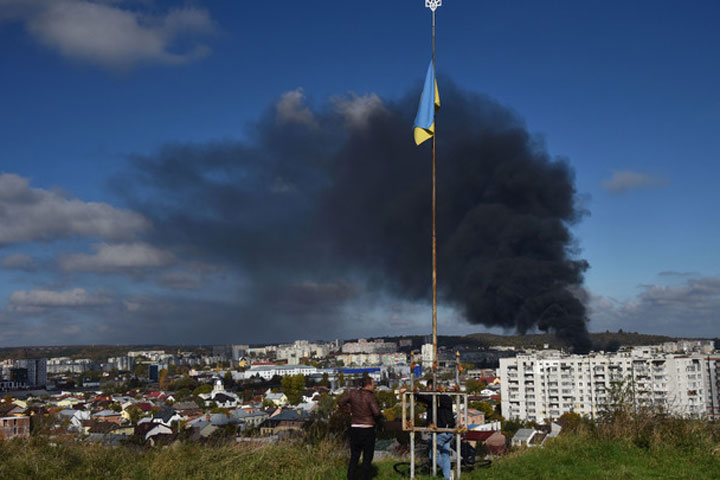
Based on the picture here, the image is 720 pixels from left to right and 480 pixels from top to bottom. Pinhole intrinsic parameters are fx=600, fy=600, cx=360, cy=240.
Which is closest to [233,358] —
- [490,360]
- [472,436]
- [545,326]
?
[490,360]

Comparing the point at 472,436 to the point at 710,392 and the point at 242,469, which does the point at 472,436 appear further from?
the point at 710,392

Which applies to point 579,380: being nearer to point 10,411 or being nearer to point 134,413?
point 134,413

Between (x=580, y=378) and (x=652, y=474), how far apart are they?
37.4m

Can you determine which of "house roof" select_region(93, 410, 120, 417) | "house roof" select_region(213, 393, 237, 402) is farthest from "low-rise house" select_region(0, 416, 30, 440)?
"house roof" select_region(213, 393, 237, 402)

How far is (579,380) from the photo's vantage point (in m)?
40.5

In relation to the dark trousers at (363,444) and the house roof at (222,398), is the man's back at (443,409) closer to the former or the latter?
the dark trousers at (363,444)

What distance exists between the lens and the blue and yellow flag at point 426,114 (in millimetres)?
7078

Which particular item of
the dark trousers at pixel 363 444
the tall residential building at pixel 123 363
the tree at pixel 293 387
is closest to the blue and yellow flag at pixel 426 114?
the dark trousers at pixel 363 444

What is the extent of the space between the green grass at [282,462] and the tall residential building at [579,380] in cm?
3447

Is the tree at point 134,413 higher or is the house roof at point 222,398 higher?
the tree at point 134,413

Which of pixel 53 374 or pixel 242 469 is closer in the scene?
pixel 242 469

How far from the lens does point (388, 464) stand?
20.9ft

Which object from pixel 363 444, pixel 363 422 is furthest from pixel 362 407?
pixel 363 444

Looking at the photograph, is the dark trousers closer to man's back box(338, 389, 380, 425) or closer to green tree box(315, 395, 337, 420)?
man's back box(338, 389, 380, 425)
